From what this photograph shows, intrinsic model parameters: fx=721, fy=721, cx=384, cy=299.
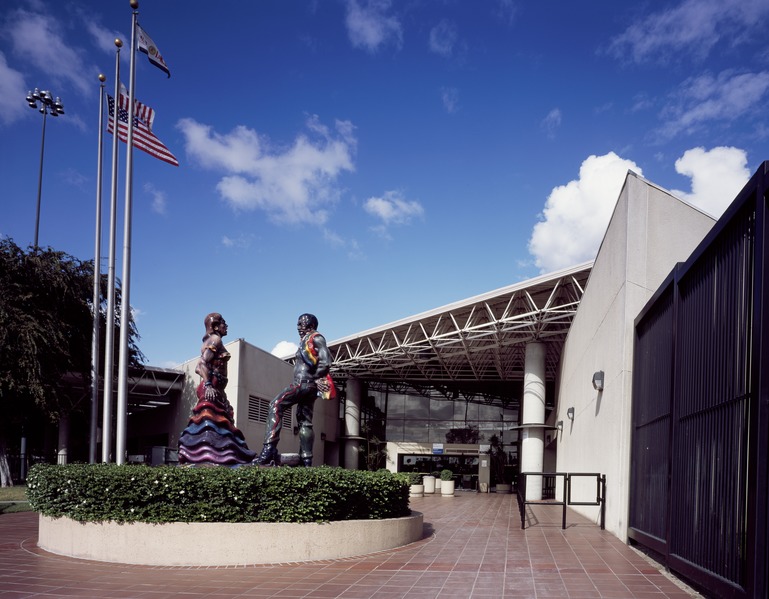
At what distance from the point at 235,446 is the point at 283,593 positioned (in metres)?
5.14

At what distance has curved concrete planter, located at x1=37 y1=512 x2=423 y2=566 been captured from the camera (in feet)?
29.9

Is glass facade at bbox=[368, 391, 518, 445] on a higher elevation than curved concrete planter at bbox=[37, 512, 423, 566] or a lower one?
lower

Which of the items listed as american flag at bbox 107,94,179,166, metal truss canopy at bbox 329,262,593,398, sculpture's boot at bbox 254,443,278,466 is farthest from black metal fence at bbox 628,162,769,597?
metal truss canopy at bbox 329,262,593,398

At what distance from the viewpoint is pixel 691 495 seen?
25.6 feet

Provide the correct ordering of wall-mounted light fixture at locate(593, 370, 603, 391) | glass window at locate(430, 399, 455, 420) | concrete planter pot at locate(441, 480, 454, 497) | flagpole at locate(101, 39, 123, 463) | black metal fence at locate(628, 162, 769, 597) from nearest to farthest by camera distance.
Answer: black metal fence at locate(628, 162, 769, 597), wall-mounted light fixture at locate(593, 370, 603, 391), flagpole at locate(101, 39, 123, 463), concrete planter pot at locate(441, 480, 454, 497), glass window at locate(430, 399, 455, 420)

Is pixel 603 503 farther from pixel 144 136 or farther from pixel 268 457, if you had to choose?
pixel 144 136

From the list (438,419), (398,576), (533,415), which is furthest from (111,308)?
(438,419)

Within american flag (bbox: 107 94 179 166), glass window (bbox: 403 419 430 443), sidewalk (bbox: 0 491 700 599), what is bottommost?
glass window (bbox: 403 419 430 443)

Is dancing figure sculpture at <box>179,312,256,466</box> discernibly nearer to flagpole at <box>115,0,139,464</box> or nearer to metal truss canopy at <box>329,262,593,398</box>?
flagpole at <box>115,0,139,464</box>

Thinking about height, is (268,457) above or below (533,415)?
above

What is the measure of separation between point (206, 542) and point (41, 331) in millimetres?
16674

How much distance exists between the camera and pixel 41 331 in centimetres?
2316

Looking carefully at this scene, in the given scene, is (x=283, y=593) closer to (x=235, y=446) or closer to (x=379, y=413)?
(x=235, y=446)

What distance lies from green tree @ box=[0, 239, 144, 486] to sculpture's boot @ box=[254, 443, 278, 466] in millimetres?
12981
